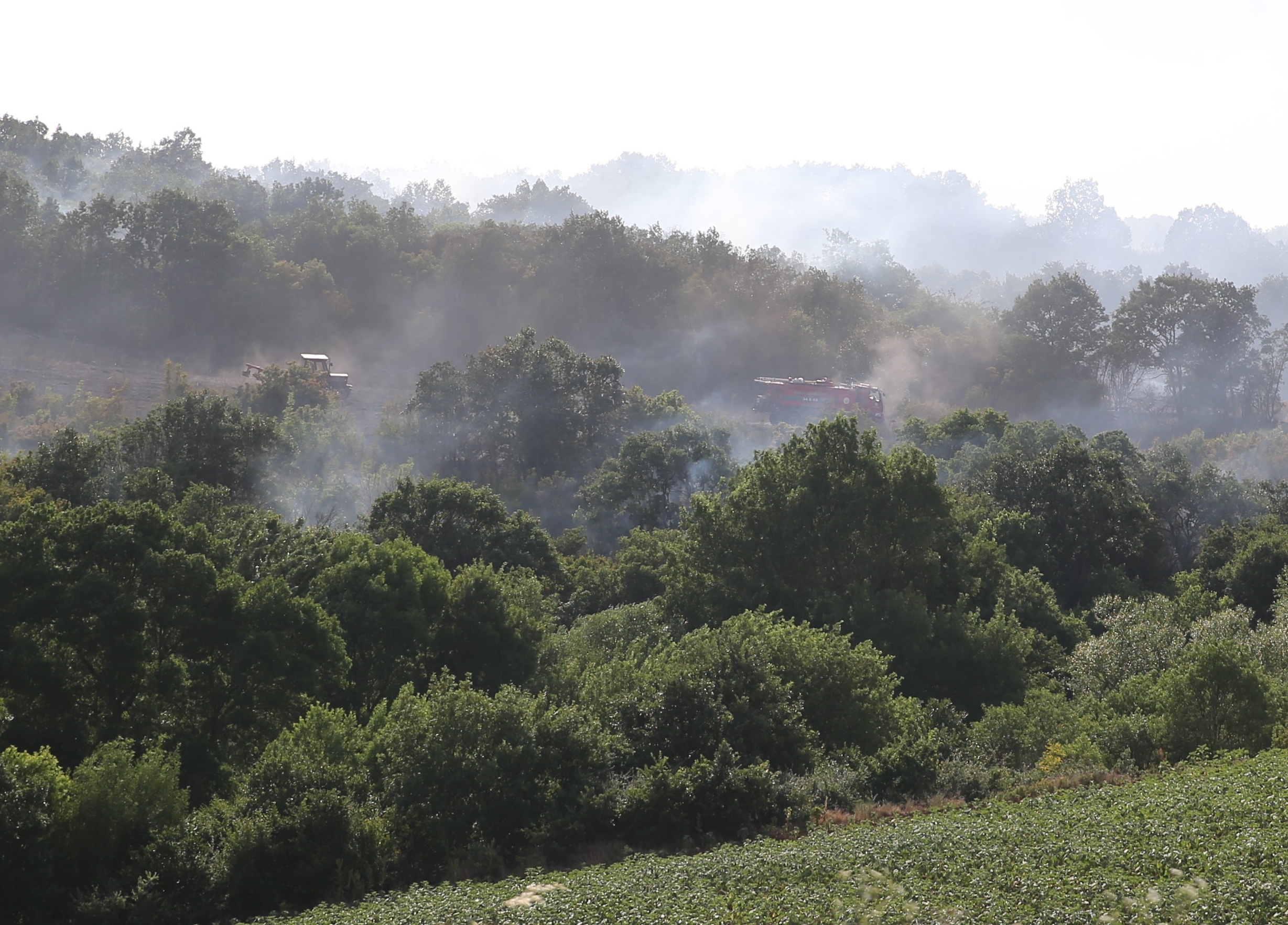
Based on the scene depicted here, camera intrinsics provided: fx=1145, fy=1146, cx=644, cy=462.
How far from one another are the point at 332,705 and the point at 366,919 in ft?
40.7

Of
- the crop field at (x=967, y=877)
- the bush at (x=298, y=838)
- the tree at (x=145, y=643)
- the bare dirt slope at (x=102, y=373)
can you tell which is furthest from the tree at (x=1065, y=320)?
the bush at (x=298, y=838)

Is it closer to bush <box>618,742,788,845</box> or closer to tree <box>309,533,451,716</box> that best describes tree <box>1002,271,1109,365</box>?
tree <box>309,533,451,716</box>

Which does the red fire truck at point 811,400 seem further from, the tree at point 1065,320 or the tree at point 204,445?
the tree at point 204,445

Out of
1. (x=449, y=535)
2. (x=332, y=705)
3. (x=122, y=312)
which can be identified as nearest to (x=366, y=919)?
(x=332, y=705)

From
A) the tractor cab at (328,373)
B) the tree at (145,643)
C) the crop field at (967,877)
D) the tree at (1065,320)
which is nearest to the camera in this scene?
the crop field at (967,877)

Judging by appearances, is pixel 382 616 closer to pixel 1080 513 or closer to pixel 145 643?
pixel 145 643

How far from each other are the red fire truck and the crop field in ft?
205

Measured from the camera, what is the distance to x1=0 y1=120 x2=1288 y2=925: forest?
72.0 ft

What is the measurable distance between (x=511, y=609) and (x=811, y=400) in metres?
53.6

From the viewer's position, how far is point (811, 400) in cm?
8425

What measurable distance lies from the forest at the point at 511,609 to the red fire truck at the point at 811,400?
9.84 feet

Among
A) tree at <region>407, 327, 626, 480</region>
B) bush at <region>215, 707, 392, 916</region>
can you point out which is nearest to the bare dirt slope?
tree at <region>407, 327, 626, 480</region>

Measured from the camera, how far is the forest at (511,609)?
2195cm

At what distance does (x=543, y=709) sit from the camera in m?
24.9
